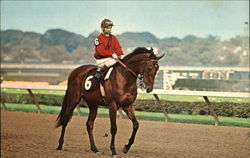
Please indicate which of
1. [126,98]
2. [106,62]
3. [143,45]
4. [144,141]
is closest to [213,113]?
[144,141]

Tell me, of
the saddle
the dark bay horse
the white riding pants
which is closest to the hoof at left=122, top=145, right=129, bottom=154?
the dark bay horse

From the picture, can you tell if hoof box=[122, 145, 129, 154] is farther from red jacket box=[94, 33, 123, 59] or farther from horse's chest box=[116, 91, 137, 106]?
red jacket box=[94, 33, 123, 59]

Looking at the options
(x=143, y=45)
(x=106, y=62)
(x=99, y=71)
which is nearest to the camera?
(x=106, y=62)

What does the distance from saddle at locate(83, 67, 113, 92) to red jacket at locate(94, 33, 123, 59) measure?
33 centimetres

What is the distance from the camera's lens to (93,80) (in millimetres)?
6156

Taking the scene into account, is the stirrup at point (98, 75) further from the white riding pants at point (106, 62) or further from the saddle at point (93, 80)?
the white riding pants at point (106, 62)

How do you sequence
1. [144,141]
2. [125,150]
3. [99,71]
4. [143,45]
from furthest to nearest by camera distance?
1. [144,141]
2. [143,45]
3. [125,150]
4. [99,71]

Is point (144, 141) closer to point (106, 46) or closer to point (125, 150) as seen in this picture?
point (125, 150)

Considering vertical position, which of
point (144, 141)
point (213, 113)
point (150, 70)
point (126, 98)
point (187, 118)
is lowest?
point (144, 141)

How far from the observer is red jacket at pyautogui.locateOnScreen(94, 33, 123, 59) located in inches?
214

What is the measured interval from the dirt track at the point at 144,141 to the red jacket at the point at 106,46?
1.00 metres

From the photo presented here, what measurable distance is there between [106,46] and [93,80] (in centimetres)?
73

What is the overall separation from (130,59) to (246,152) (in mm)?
1336

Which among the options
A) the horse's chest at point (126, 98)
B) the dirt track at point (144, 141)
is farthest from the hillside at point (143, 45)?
the dirt track at point (144, 141)
